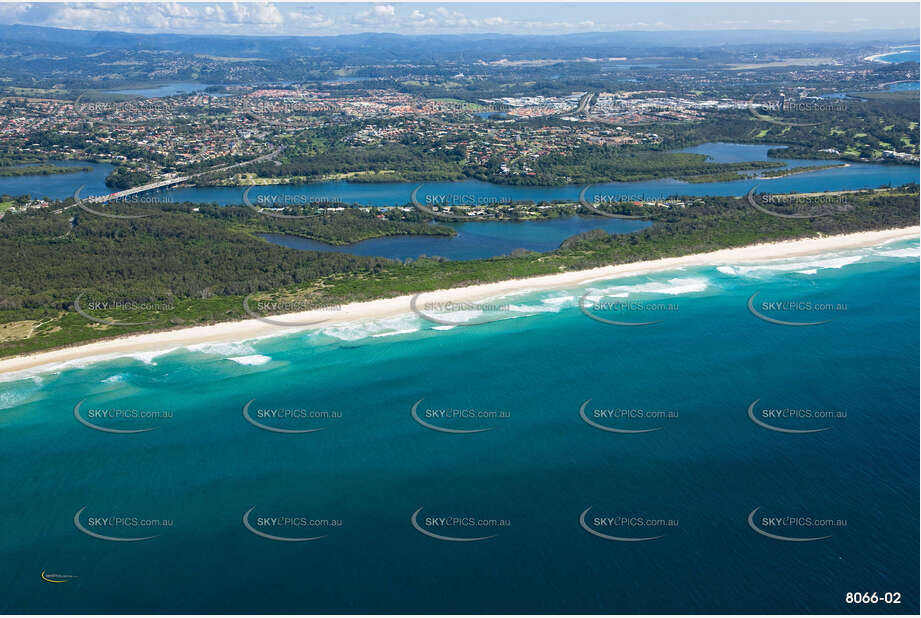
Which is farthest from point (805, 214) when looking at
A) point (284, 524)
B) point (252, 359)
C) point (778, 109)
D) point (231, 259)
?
point (778, 109)

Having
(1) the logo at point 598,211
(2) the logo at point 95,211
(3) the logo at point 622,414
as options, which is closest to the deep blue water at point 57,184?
(2) the logo at point 95,211

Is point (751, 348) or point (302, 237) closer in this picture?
point (751, 348)

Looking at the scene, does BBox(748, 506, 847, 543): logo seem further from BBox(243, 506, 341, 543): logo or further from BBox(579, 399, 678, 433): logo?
BBox(243, 506, 341, 543): logo

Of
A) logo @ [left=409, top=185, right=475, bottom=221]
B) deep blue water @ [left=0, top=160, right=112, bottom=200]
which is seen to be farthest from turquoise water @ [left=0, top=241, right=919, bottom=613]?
deep blue water @ [left=0, top=160, right=112, bottom=200]

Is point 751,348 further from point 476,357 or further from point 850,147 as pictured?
point 850,147

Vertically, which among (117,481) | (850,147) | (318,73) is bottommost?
(117,481)

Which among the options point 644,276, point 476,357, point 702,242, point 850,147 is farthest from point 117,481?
point 850,147
